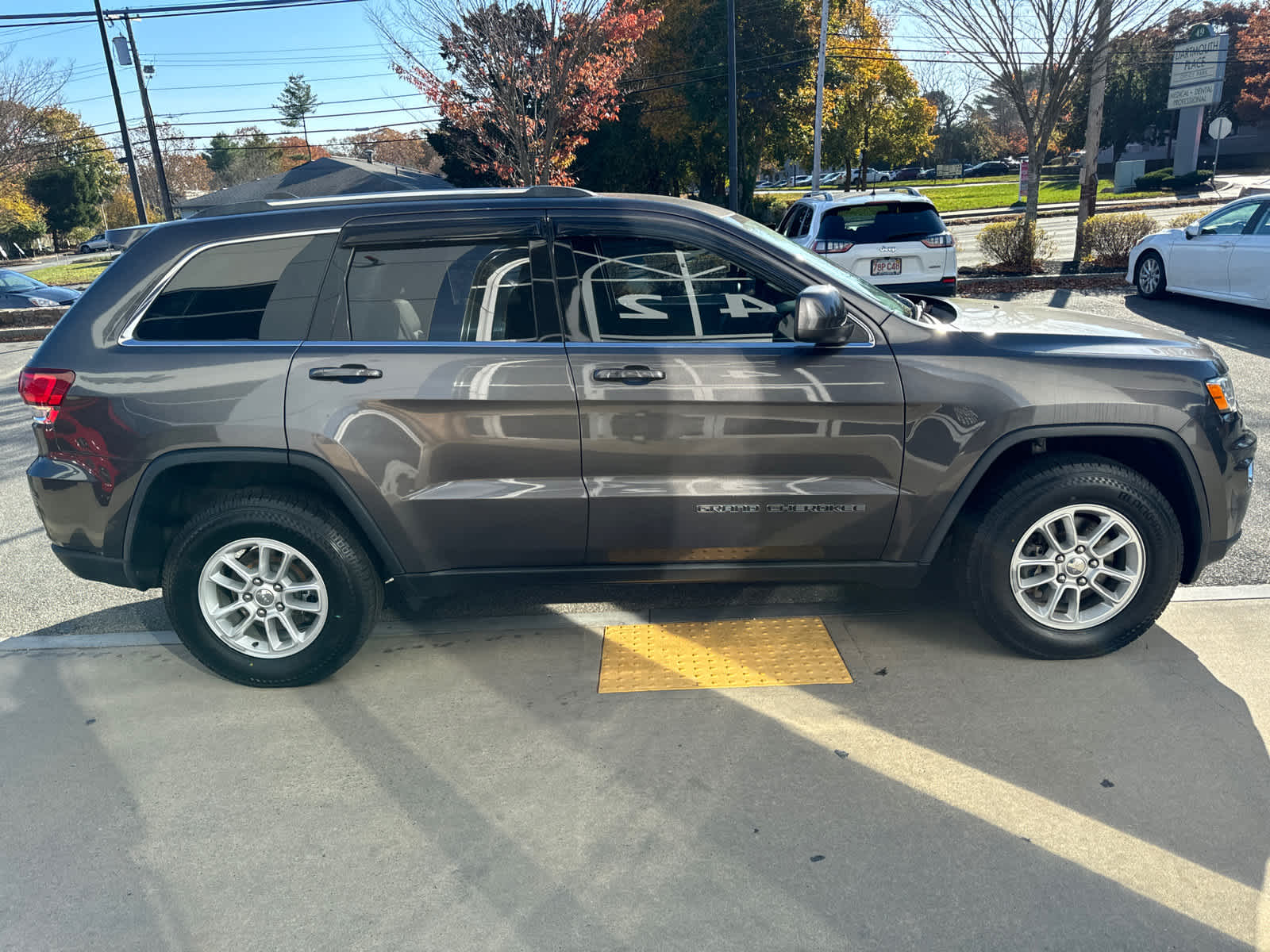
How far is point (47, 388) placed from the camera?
3502mm

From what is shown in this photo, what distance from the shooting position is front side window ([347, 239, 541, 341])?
351 cm

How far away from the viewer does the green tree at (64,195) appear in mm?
56656

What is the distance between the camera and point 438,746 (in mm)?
3268

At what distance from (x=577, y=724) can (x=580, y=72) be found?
1426cm

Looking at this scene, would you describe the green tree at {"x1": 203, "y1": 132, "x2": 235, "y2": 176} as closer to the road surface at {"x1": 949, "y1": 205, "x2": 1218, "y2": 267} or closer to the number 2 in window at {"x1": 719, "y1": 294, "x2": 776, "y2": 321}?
the road surface at {"x1": 949, "y1": 205, "x2": 1218, "y2": 267}

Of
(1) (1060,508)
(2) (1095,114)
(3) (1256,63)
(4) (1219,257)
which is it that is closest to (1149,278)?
(4) (1219,257)

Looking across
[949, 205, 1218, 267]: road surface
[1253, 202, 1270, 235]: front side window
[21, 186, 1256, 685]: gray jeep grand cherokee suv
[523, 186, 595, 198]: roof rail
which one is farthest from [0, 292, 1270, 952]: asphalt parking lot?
[949, 205, 1218, 267]: road surface

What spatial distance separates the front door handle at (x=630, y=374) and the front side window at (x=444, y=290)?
1.19 feet

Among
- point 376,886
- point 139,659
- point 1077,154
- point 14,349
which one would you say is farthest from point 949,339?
point 1077,154

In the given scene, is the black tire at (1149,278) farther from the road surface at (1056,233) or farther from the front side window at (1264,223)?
the road surface at (1056,233)

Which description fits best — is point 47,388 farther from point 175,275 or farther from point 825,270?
Answer: point 825,270

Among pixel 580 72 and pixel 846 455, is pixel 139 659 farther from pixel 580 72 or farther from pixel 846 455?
pixel 580 72

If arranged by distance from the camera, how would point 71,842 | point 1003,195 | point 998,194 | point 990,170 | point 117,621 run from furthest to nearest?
point 990,170, point 998,194, point 1003,195, point 117,621, point 71,842

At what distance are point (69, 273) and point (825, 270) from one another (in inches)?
1663
